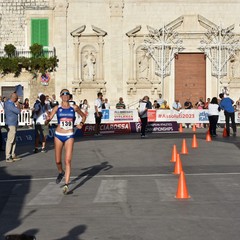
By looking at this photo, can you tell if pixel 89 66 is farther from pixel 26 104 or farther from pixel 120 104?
pixel 26 104

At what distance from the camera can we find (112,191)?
44.9ft

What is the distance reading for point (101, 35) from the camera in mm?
45031

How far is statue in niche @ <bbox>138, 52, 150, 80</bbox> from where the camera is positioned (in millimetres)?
45312

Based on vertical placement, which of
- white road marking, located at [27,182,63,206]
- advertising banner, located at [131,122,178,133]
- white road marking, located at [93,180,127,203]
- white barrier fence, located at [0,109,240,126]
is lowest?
white road marking, located at [27,182,63,206]

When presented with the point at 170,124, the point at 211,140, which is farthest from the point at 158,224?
the point at 170,124

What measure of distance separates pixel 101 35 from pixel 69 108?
102 feet

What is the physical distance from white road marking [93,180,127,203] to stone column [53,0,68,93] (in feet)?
99.4

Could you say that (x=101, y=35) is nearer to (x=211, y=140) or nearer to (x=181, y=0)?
(x=181, y=0)

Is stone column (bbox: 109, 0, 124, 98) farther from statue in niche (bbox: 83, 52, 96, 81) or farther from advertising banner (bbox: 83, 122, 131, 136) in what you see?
advertising banner (bbox: 83, 122, 131, 136)

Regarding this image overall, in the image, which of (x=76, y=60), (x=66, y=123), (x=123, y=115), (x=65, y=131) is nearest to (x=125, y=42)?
(x=76, y=60)

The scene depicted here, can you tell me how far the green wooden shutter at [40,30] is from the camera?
45.1 metres

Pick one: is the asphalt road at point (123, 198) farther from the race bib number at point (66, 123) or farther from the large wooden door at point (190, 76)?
the large wooden door at point (190, 76)

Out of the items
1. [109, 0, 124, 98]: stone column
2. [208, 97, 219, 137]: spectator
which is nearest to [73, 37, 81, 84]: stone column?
[109, 0, 124, 98]: stone column

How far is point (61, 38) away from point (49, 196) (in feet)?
107
